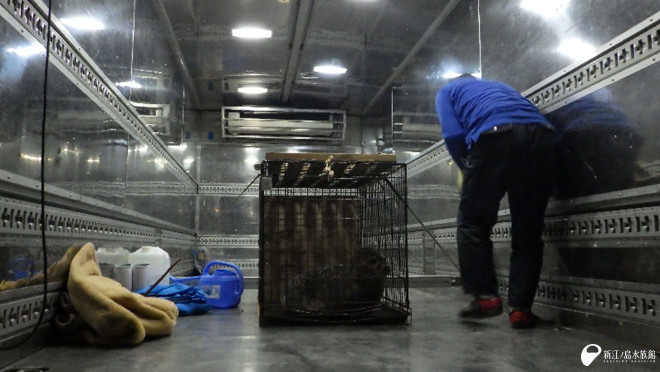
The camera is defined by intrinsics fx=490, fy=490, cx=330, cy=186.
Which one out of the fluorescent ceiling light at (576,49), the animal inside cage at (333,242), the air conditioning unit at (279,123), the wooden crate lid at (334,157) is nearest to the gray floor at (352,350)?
the animal inside cage at (333,242)

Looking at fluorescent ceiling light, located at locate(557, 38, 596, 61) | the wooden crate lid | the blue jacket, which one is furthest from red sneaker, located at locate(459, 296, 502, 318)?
fluorescent ceiling light, located at locate(557, 38, 596, 61)

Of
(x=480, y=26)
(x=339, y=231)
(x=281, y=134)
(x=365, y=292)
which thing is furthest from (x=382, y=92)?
(x=365, y=292)

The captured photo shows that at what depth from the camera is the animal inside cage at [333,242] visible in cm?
264

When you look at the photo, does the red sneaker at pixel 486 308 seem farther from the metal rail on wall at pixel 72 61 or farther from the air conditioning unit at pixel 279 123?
the air conditioning unit at pixel 279 123

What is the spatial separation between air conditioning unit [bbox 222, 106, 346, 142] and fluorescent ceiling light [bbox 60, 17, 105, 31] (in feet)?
13.7

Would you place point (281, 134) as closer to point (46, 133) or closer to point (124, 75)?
point (124, 75)

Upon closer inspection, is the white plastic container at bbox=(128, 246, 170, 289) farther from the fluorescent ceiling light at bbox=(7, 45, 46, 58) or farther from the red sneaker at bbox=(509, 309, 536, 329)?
the red sneaker at bbox=(509, 309, 536, 329)

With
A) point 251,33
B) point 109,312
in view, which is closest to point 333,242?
point 109,312

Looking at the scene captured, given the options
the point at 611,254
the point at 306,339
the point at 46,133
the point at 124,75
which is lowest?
the point at 306,339

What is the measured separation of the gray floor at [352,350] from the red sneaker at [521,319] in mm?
50

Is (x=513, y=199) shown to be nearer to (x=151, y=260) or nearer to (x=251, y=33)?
(x=151, y=260)

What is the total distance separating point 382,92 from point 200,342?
4.89 m

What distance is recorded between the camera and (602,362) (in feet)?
5.65

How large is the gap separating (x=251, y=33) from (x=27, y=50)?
3279 mm
